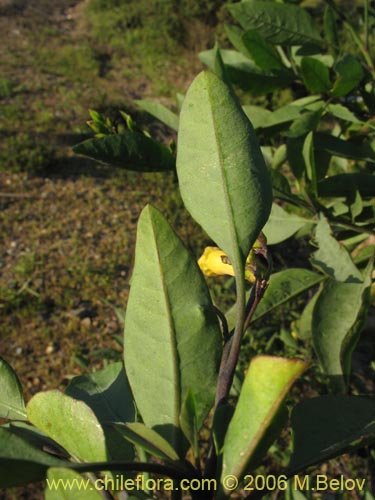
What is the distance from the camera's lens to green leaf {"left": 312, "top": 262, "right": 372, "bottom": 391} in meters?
0.65

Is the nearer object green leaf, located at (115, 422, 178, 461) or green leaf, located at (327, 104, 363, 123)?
green leaf, located at (115, 422, 178, 461)

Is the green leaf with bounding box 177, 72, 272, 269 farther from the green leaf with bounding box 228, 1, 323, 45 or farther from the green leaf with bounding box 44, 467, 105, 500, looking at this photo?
the green leaf with bounding box 228, 1, 323, 45

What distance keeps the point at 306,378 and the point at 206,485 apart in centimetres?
158

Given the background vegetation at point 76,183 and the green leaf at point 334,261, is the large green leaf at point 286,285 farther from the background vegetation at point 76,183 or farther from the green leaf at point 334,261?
the background vegetation at point 76,183

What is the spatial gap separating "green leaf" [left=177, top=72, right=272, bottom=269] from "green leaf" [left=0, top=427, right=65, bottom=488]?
19 cm

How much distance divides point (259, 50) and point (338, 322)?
43cm

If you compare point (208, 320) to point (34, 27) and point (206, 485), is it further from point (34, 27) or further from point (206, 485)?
point (34, 27)

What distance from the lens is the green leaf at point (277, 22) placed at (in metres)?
0.80

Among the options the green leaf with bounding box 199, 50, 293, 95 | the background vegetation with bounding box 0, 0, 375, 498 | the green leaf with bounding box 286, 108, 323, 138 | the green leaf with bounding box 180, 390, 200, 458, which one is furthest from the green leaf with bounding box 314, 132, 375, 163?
the green leaf with bounding box 180, 390, 200, 458

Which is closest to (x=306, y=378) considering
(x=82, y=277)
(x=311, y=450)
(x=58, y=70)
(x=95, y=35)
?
(x=82, y=277)

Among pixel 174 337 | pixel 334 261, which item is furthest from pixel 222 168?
pixel 334 261

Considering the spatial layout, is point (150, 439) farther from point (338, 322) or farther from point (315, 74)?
point (315, 74)

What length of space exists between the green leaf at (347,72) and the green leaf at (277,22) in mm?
117

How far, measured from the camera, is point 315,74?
2.56 feet
